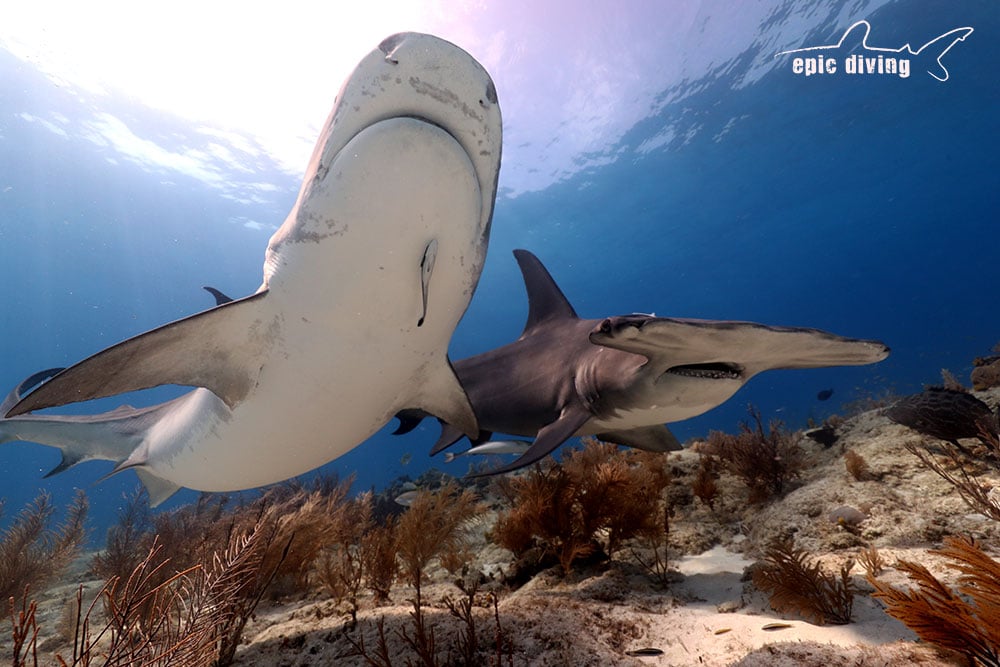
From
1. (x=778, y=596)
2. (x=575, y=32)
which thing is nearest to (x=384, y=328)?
(x=778, y=596)

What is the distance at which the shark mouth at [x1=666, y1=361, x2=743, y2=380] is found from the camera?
3133mm

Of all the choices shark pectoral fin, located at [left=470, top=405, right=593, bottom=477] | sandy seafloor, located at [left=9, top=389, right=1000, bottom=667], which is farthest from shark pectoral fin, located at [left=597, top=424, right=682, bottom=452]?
shark pectoral fin, located at [left=470, top=405, right=593, bottom=477]

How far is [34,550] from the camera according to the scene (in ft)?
22.0

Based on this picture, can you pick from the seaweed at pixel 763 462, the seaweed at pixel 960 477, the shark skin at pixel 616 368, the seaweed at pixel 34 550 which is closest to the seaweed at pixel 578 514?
the shark skin at pixel 616 368

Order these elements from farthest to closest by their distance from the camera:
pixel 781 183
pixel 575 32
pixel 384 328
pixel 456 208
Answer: pixel 781 183 < pixel 575 32 < pixel 384 328 < pixel 456 208

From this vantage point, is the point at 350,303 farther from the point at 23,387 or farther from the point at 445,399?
the point at 23,387

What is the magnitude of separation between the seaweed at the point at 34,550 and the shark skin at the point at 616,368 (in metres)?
6.24

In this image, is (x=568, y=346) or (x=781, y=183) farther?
(x=781, y=183)

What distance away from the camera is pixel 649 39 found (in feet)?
69.8

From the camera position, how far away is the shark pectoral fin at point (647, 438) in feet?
16.0

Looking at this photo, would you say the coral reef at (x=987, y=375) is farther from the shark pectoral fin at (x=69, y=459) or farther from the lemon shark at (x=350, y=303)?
the shark pectoral fin at (x=69, y=459)

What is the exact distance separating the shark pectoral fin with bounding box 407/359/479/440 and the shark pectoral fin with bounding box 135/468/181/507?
322cm

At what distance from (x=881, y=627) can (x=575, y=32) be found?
24.5 m

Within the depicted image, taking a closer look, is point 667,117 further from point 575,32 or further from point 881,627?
point 881,627
